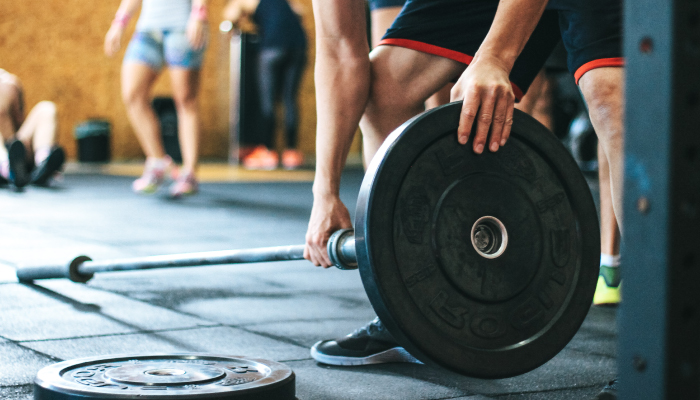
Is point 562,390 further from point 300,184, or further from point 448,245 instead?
point 300,184

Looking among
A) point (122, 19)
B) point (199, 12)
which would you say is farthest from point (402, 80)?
point (122, 19)

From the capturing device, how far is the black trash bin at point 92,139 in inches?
296

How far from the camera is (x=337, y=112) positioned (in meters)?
1.54

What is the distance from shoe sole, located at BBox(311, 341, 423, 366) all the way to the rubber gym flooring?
2 centimetres

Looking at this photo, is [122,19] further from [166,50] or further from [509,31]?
[509,31]

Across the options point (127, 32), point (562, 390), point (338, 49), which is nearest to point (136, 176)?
point (127, 32)

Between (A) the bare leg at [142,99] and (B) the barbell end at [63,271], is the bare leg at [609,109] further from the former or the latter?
(A) the bare leg at [142,99]

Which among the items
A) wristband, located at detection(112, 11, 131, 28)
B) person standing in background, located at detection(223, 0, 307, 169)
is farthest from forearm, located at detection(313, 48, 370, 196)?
person standing in background, located at detection(223, 0, 307, 169)

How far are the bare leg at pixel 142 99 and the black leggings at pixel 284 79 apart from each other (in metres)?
3.02

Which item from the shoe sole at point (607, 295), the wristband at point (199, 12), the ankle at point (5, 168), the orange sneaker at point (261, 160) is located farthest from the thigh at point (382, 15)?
the orange sneaker at point (261, 160)

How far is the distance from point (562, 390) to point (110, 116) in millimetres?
7520

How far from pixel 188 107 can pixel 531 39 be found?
3.19 meters

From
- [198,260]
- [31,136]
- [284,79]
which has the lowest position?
[198,260]

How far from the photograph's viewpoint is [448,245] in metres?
1.07
